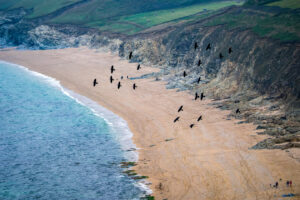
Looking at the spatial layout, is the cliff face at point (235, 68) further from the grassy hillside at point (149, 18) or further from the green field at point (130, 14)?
the green field at point (130, 14)

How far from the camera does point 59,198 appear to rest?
3039 cm

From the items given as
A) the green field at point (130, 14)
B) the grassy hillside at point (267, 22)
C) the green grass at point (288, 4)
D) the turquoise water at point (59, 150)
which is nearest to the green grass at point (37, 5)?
the green field at point (130, 14)

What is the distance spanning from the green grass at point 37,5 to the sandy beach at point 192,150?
68997 millimetres

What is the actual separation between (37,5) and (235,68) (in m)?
99.2

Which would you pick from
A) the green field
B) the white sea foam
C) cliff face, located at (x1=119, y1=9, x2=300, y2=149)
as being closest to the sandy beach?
the white sea foam

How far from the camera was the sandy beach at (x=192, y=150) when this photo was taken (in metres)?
29.9

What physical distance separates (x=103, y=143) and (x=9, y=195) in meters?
13.3

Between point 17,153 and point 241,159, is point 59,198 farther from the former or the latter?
point 241,159

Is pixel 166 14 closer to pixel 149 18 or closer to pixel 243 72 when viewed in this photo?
pixel 149 18

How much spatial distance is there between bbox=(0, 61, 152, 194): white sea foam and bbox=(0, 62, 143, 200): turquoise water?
0.12m

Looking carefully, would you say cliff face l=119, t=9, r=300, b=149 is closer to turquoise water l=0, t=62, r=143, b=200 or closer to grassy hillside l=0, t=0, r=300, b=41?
grassy hillside l=0, t=0, r=300, b=41

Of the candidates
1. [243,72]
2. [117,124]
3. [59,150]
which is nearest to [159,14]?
[243,72]

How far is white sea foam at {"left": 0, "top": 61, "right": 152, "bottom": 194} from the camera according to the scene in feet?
125

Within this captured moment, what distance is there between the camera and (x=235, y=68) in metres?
56.5
